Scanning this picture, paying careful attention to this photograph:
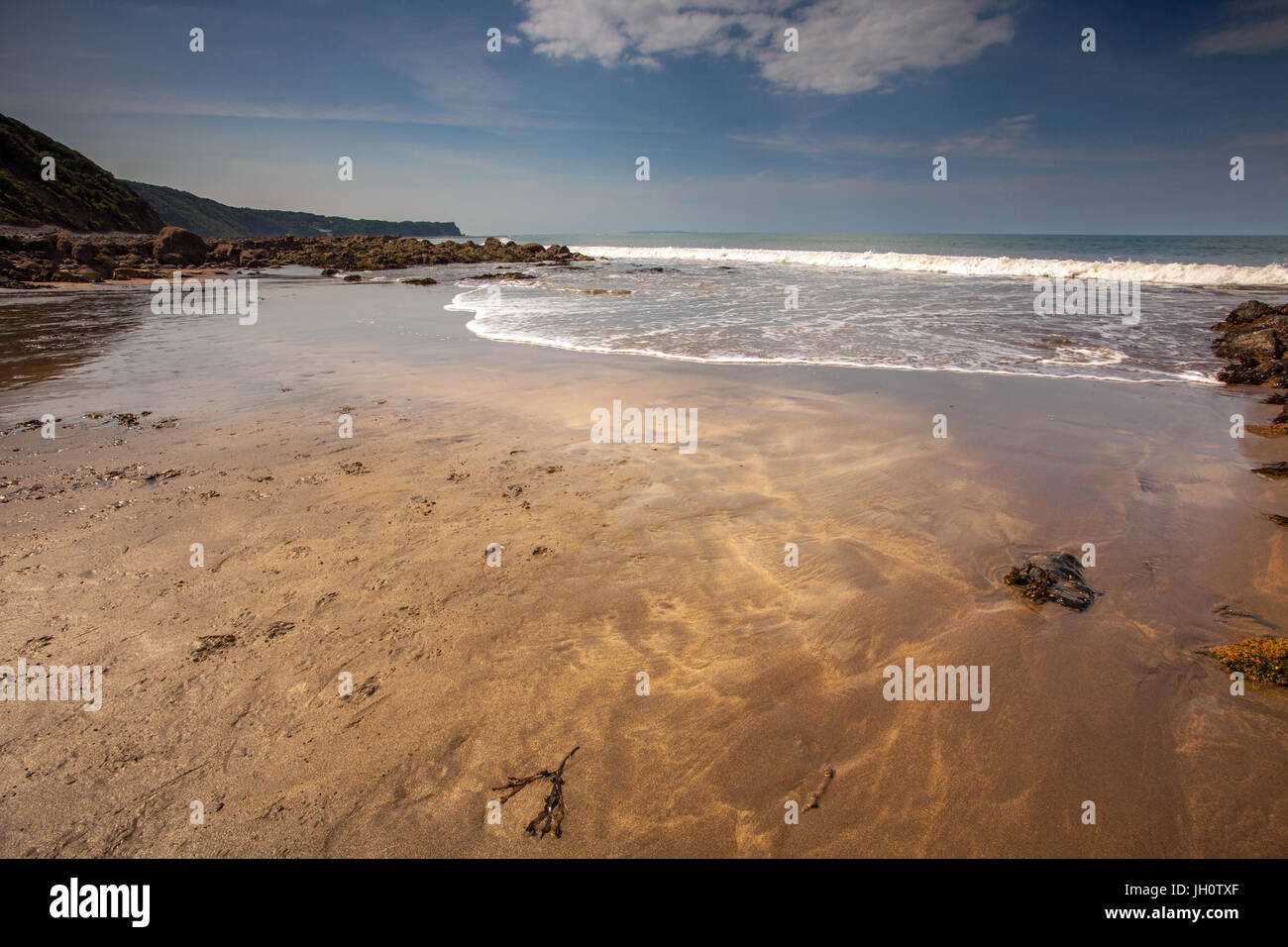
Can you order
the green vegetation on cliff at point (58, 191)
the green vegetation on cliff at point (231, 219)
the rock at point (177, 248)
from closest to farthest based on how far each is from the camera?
the rock at point (177, 248)
the green vegetation on cliff at point (58, 191)
the green vegetation on cliff at point (231, 219)

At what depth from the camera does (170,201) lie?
85688 millimetres

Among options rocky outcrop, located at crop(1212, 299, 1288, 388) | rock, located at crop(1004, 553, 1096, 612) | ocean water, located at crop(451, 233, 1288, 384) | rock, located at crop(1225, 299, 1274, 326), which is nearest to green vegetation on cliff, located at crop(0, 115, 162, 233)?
ocean water, located at crop(451, 233, 1288, 384)

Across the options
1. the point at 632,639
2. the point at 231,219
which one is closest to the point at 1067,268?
the point at 632,639

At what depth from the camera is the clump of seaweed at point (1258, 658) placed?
2955 millimetres

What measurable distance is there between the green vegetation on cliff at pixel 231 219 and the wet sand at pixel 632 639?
7795 cm

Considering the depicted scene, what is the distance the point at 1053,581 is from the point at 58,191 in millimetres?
65510

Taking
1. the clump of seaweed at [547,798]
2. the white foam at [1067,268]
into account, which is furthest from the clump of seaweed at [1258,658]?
the white foam at [1067,268]

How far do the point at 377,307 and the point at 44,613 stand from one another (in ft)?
55.7

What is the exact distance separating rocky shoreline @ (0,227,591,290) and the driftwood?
111 ft

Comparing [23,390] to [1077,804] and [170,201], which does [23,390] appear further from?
[170,201]

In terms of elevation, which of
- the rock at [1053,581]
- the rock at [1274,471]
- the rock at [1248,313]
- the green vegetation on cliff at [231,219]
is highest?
the green vegetation on cliff at [231,219]

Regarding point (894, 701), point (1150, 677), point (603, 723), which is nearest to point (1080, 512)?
point (1150, 677)

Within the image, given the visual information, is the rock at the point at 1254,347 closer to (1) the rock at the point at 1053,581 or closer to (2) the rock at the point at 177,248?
(1) the rock at the point at 1053,581
